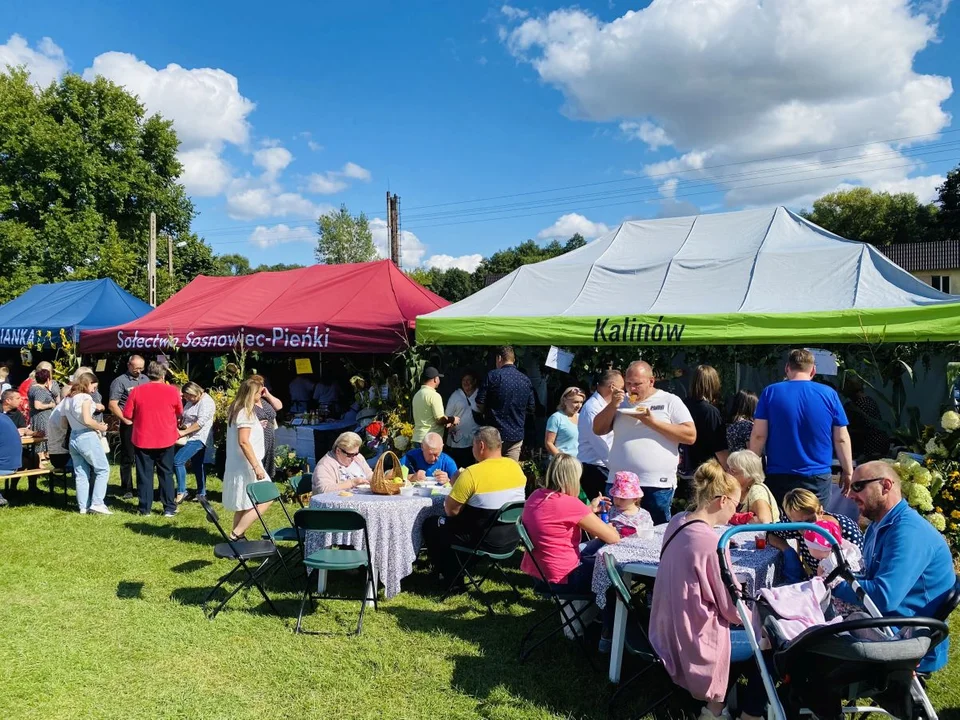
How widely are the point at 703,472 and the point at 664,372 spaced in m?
4.24

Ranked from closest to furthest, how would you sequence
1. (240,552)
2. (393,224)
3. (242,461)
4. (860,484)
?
(860,484) → (240,552) → (242,461) → (393,224)

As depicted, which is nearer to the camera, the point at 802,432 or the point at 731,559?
the point at 731,559

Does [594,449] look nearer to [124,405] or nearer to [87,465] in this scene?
[87,465]

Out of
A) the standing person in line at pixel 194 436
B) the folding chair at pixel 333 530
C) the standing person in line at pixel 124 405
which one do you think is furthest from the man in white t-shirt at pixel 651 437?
the standing person in line at pixel 124 405

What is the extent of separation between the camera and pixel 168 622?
4.45 meters

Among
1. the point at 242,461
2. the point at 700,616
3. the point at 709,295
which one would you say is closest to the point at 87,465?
the point at 242,461

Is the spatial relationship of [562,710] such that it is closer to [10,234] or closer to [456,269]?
[10,234]

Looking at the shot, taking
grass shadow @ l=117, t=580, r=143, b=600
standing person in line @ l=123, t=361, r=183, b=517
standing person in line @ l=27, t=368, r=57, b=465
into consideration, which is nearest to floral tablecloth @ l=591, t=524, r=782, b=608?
grass shadow @ l=117, t=580, r=143, b=600

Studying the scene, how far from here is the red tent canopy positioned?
9.05m

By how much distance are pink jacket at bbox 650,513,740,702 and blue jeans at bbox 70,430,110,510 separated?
647 centimetres

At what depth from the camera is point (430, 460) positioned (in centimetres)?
584

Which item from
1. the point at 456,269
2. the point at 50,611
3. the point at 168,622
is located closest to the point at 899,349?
the point at 168,622

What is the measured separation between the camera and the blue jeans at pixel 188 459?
7.56m

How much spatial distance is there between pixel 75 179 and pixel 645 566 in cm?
2858
